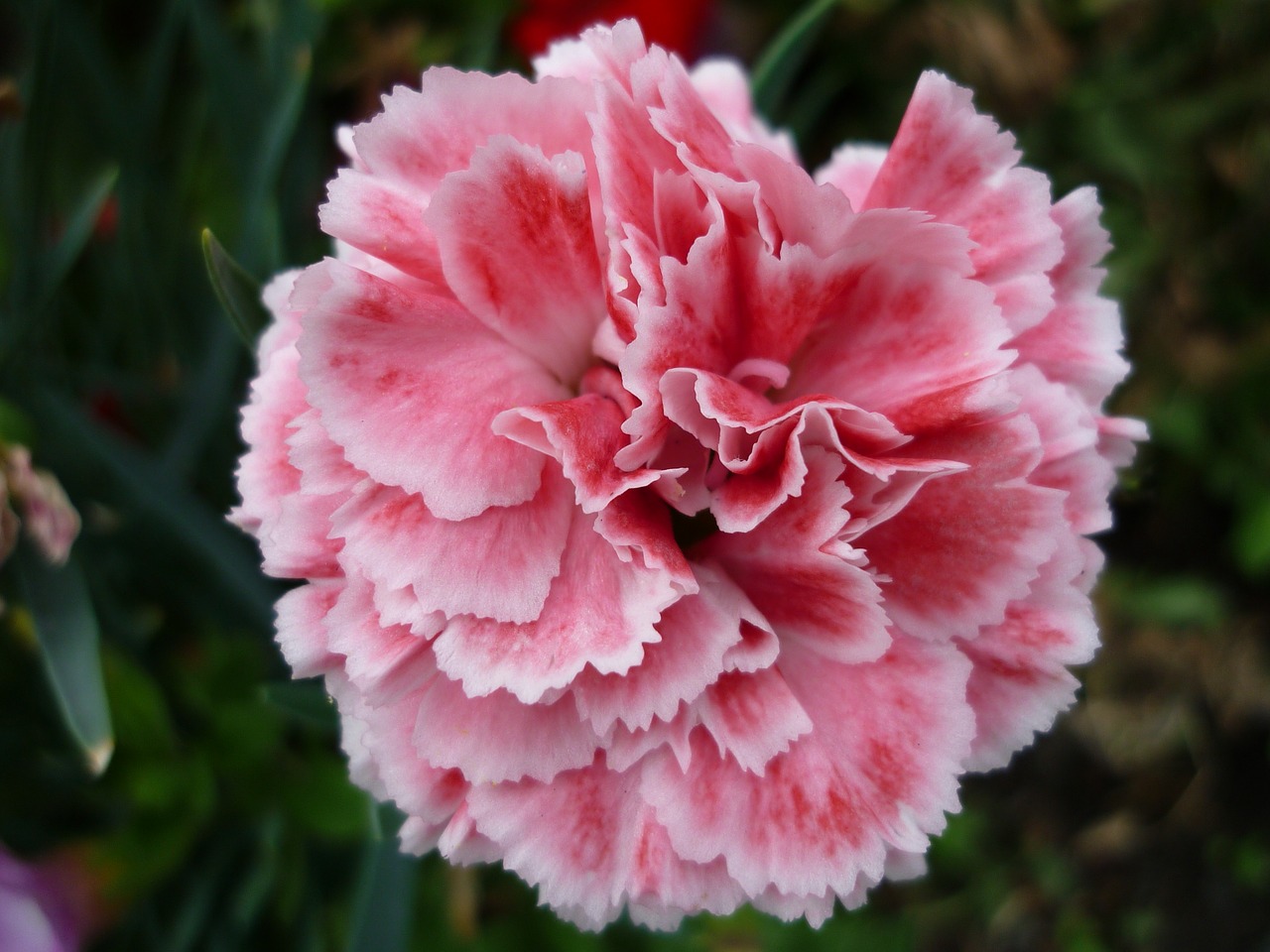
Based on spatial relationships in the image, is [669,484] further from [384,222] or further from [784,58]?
[784,58]

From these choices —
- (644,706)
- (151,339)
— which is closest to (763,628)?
(644,706)

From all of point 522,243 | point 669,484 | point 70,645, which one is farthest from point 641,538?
point 70,645

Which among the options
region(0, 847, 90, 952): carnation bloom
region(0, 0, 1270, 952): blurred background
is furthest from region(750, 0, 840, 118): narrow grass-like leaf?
region(0, 847, 90, 952): carnation bloom

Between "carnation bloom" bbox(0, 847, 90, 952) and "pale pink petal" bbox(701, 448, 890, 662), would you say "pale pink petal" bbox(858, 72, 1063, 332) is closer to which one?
"pale pink petal" bbox(701, 448, 890, 662)

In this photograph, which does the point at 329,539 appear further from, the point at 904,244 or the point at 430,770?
the point at 904,244

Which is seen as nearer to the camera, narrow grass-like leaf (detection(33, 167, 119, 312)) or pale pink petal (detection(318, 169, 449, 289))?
pale pink petal (detection(318, 169, 449, 289))

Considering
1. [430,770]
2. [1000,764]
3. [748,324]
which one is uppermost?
[748,324]

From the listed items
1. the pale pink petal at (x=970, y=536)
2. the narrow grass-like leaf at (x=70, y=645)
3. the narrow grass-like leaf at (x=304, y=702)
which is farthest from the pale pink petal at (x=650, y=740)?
the narrow grass-like leaf at (x=70, y=645)

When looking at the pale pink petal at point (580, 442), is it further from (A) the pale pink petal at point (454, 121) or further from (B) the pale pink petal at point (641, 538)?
(A) the pale pink petal at point (454, 121)
